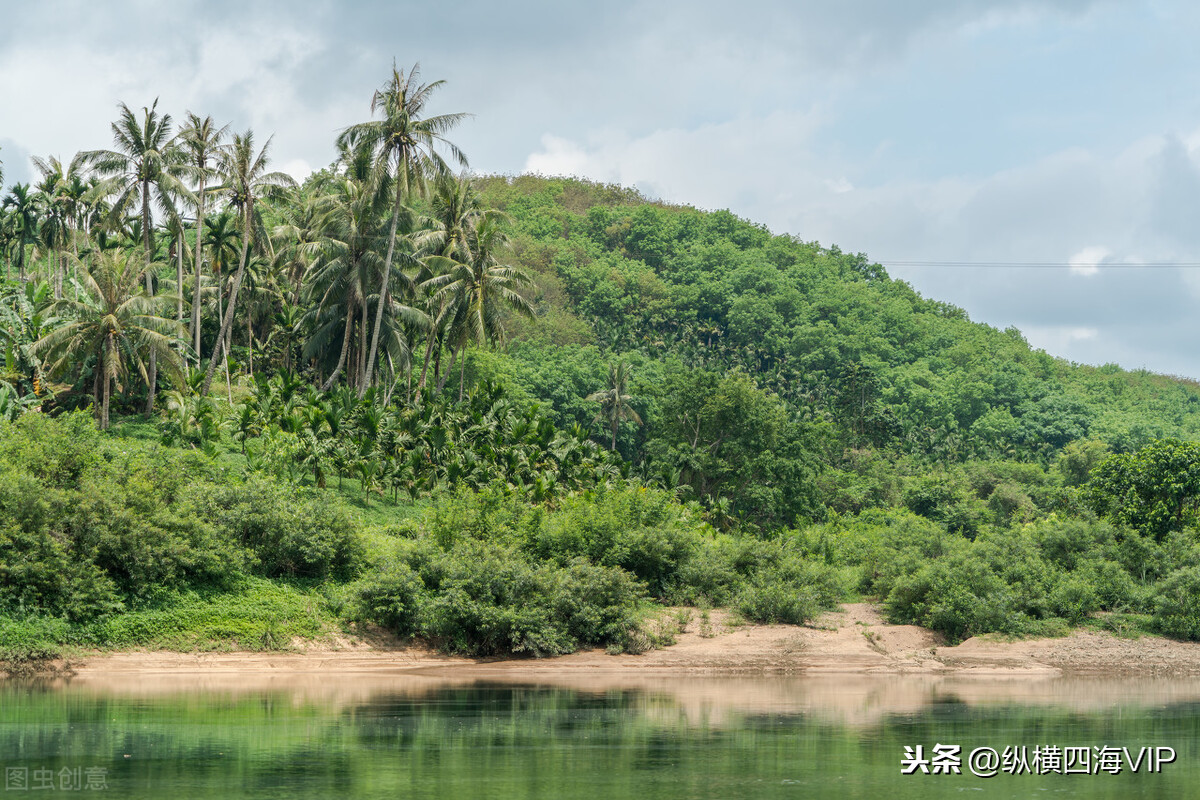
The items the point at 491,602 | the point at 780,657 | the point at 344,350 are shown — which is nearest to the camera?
the point at 491,602

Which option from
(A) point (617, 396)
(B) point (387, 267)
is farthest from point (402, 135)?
(A) point (617, 396)

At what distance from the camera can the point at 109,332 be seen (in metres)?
36.5

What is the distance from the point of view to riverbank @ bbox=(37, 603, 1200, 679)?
25.3 metres

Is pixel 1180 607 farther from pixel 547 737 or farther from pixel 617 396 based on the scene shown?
pixel 617 396

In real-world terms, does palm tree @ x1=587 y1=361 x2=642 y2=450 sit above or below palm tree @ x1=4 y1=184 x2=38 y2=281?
below

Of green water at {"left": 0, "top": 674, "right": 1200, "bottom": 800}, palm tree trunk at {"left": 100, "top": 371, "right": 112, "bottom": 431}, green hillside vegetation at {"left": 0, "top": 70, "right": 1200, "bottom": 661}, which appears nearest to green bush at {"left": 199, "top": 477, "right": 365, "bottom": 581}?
green hillside vegetation at {"left": 0, "top": 70, "right": 1200, "bottom": 661}

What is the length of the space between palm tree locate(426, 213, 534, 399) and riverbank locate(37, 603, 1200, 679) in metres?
20.7

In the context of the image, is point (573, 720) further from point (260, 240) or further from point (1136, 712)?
point (260, 240)

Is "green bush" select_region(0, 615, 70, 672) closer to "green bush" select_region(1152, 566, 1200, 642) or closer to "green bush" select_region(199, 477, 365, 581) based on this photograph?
"green bush" select_region(199, 477, 365, 581)

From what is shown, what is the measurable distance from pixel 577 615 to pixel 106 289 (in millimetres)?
21836

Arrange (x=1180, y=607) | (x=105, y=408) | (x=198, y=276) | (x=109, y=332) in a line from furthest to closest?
(x=198, y=276) < (x=105, y=408) < (x=109, y=332) < (x=1180, y=607)

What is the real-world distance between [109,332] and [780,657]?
25.6 meters

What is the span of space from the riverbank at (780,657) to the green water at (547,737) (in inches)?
55.1

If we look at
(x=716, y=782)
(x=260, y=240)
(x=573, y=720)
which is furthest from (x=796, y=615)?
(x=260, y=240)
